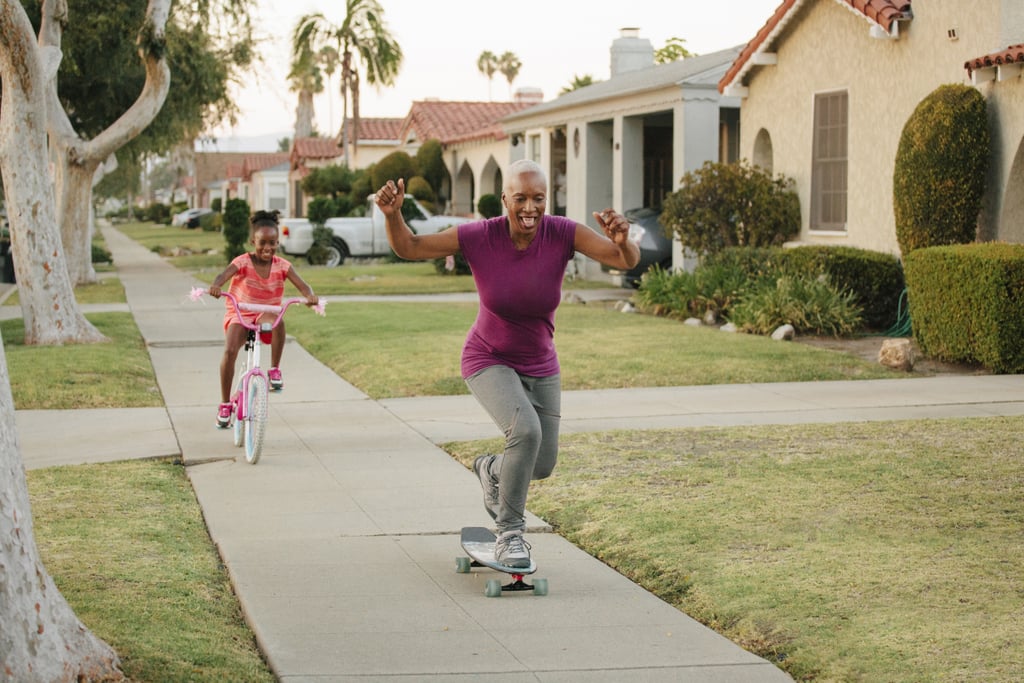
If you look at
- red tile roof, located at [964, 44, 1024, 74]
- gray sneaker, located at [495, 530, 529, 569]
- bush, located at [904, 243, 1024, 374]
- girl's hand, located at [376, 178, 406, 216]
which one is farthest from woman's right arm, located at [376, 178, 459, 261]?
red tile roof, located at [964, 44, 1024, 74]

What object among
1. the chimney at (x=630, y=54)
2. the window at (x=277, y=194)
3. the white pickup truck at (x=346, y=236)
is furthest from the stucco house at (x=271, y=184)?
the chimney at (x=630, y=54)

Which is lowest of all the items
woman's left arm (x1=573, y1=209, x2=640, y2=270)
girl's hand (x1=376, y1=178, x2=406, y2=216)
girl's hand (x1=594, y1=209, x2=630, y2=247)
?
woman's left arm (x1=573, y1=209, x2=640, y2=270)

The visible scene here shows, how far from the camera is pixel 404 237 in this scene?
5664mm

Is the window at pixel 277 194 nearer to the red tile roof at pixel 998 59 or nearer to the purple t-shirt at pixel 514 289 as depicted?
the red tile roof at pixel 998 59

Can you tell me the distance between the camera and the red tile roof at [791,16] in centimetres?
1582

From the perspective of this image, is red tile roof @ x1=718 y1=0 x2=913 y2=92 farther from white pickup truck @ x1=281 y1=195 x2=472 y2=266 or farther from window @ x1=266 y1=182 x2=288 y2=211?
window @ x1=266 y1=182 x2=288 y2=211

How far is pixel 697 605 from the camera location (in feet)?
18.2

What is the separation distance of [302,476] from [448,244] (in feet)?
10.0

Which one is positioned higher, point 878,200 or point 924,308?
point 878,200

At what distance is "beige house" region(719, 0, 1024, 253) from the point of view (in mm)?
14211

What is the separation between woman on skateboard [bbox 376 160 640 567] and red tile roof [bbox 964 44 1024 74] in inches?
363

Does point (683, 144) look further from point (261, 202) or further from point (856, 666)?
point (261, 202)

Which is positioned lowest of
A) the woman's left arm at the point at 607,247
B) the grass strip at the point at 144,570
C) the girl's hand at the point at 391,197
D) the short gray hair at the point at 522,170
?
the grass strip at the point at 144,570

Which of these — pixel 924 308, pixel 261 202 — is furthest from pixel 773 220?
pixel 261 202
